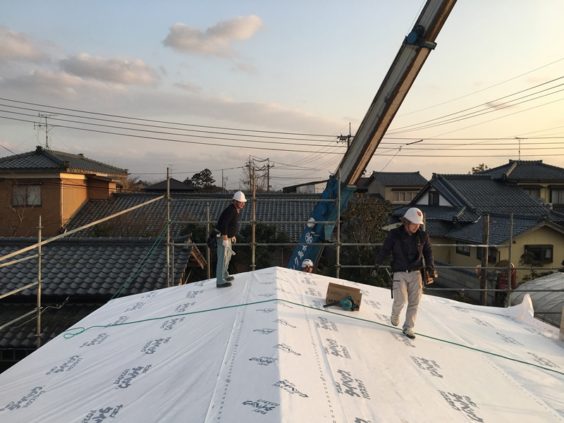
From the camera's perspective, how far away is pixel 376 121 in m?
7.99

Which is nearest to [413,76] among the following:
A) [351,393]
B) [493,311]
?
[493,311]

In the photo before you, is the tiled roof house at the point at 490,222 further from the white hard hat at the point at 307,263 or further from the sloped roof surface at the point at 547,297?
the white hard hat at the point at 307,263

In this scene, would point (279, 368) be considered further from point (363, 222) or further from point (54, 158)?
point (54, 158)

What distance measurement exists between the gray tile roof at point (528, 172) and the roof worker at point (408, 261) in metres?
23.3

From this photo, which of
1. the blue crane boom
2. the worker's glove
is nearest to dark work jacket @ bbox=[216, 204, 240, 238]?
the worker's glove

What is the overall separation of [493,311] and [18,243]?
9.87 metres

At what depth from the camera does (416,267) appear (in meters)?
4.56

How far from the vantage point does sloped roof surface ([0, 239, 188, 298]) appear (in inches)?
312

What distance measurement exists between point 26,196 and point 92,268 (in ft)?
37.1

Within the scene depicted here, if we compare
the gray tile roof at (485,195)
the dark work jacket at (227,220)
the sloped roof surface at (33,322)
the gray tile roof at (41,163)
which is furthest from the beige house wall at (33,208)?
the gray tile roof at (485,195)

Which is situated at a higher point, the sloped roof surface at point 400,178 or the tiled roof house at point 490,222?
the sloped roof surface at point 400,178

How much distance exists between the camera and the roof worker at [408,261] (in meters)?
4.55

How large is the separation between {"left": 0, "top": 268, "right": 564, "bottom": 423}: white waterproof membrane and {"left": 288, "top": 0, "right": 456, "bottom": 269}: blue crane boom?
11.0ft

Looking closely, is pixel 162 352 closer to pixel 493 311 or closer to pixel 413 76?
pixel 493 311
